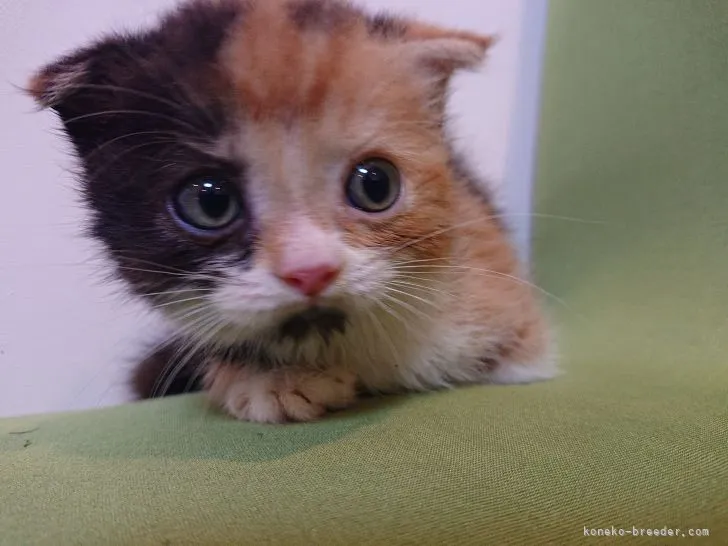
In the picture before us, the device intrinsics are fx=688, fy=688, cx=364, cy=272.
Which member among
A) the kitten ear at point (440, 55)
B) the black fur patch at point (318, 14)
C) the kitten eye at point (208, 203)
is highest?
the black fur patch at point (318, 14)

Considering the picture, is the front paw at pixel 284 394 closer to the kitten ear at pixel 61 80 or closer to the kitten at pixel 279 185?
the kitten at pixel 279 185

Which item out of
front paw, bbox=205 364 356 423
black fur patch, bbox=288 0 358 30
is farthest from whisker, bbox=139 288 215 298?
black fur patch, bbox=288 0 358 30

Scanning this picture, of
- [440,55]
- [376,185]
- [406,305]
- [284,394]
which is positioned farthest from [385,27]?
[284,394]

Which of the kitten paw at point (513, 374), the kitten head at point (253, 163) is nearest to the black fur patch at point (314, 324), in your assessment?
the kitten head at point (253, 163)

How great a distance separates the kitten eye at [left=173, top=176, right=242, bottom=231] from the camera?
2.06 ft

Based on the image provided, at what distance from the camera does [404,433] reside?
649 mm

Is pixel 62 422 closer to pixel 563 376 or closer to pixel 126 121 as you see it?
pixel 126 121

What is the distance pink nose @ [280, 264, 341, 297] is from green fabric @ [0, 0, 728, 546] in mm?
146

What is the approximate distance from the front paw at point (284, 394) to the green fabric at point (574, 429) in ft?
0.07

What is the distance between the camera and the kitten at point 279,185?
62 centimetres

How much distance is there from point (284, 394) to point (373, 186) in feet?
0.78

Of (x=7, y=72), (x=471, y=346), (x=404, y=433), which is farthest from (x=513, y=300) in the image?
(x=7, y=72)

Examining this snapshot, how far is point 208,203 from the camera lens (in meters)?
0.63

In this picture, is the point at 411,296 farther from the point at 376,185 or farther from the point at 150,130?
the point at 150,130
